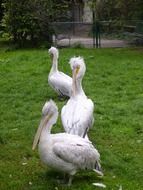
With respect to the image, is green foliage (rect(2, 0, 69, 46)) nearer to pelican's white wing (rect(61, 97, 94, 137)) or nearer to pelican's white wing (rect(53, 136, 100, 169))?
pelican's white wing (rect(61, 97, 94, 137))

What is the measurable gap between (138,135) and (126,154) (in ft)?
3.36

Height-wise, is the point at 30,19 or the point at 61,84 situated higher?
the point at 30,19

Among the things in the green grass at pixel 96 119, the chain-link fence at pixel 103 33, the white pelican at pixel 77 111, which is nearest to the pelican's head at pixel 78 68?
the white pelican at pixel 77 111

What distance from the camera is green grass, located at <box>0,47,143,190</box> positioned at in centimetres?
636

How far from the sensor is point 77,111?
7.70 m

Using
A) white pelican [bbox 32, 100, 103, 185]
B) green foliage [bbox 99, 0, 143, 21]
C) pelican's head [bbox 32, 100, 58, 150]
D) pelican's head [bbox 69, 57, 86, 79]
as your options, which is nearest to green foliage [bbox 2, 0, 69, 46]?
green foliage [bbox 99, 0, 143, 21]

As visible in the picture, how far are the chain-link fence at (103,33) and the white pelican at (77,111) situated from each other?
42.2ft

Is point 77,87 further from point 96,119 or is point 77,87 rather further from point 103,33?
point 103,33

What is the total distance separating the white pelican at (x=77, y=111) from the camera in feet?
23.8

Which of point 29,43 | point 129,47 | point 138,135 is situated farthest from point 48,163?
point 29,43

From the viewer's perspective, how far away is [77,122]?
24.0ft

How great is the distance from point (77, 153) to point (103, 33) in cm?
1709

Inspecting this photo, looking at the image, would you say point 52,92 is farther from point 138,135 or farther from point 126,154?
point 126,154

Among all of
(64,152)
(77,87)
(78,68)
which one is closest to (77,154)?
(64,152)
